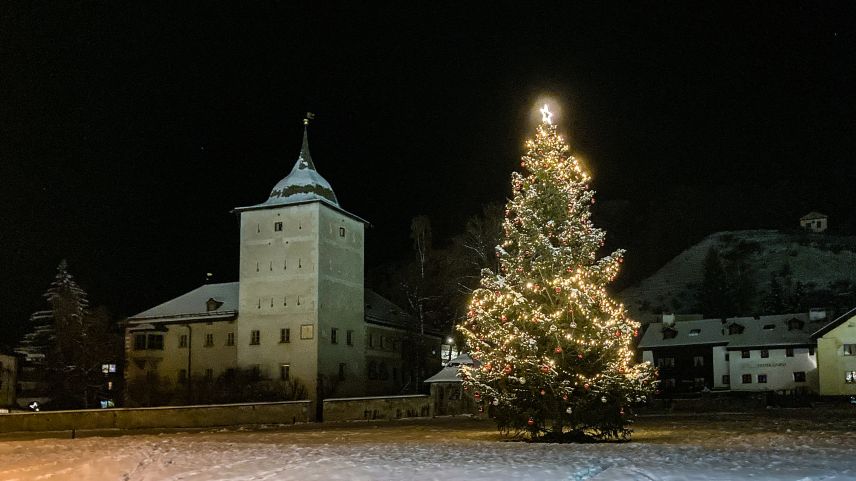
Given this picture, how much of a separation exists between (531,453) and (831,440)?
7516 millimetres

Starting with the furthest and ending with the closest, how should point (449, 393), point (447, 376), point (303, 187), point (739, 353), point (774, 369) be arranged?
point (739, 353), point (774, 369), point (303, 187), point (449, 393), point (447, 376)

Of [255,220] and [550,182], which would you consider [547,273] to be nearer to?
[550,182]

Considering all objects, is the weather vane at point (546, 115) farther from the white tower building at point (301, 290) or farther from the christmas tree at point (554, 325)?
the white tower building at point (301, 290)

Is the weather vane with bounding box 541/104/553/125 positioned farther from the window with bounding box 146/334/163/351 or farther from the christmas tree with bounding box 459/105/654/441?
the window with bounding box 146/334/163/351

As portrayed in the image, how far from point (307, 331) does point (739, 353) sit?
1669 inches

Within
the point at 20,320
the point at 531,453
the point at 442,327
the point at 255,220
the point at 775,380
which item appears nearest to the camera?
the point at 531,453

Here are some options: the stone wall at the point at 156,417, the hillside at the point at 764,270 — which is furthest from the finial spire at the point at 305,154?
the hillside at the point at 764,270

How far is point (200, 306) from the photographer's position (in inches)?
2463

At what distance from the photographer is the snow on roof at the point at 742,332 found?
74.9 meters

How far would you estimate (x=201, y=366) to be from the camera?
60.0 m

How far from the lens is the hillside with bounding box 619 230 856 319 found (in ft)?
396

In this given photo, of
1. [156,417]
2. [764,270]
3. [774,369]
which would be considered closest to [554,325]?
[156,417]

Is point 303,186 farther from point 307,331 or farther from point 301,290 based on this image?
point 307,331

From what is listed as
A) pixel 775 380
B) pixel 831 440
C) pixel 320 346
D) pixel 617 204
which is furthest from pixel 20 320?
pixel 617 204
